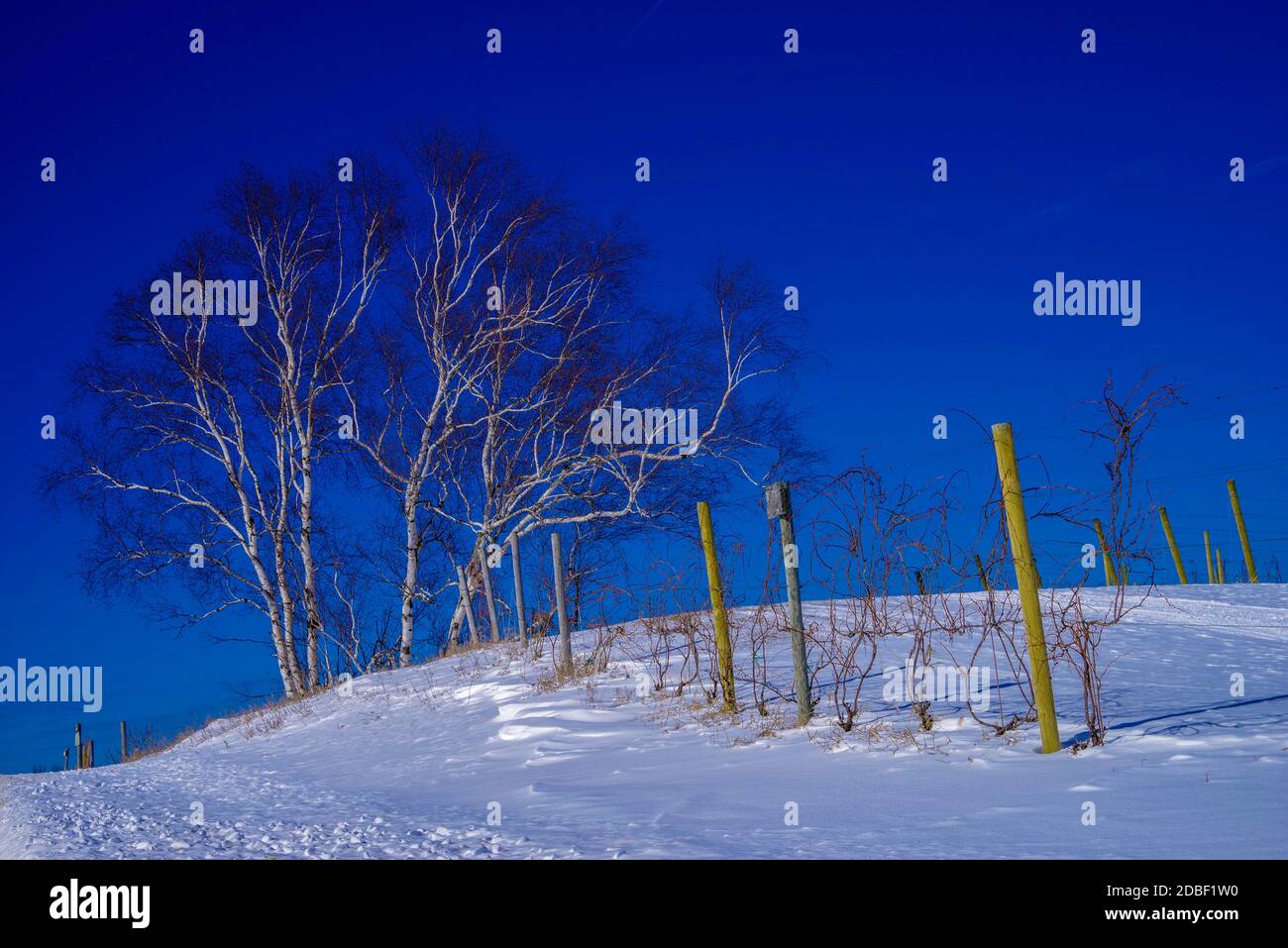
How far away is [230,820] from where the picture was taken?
22.0 ft

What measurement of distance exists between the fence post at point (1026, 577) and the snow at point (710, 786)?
232 mm

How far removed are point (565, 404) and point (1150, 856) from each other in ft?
54.3

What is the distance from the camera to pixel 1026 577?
6145mm

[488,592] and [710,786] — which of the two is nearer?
[710,786]

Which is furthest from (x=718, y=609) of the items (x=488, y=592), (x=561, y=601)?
(x=488, y=592)

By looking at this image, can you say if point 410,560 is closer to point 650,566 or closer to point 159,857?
point 650,566

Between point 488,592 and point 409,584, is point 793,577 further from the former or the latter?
point 409,584

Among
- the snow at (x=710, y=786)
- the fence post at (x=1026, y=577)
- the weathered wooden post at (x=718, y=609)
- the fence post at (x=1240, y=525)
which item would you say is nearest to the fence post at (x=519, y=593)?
the snow at (x=710, y=786)

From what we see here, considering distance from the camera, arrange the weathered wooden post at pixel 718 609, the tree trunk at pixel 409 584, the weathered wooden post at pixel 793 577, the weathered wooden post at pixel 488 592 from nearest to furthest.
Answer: the weathered wooden post at pixel 793 577 < the weathered wooden post at pixel 718 609 < the weathered wooden post at pixel 488 592 < the tree trunk at pixel 409 584

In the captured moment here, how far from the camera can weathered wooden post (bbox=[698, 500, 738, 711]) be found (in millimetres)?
8938

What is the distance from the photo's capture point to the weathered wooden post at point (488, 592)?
682 inches

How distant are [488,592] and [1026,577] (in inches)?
522

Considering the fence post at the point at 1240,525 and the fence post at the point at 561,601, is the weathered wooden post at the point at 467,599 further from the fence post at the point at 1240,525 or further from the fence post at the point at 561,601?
the fence post at the point at 1240,525
